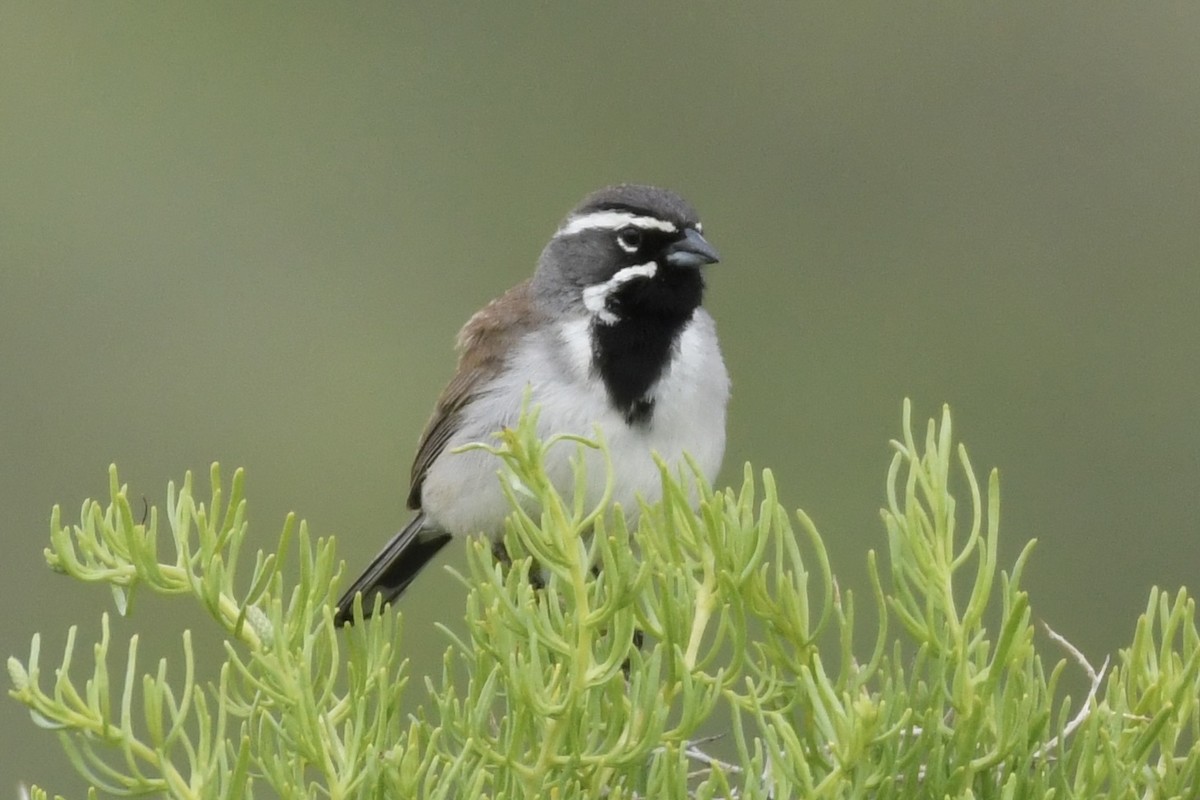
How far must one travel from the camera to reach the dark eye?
4.71 m

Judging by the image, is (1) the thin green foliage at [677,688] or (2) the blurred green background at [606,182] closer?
(1) the thin green foliage at [677,688]

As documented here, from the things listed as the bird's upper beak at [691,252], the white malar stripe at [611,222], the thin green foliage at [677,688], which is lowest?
the thin green foliage at [677,688]

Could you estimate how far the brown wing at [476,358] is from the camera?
4.95 m

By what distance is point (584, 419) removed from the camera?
4.42 metres

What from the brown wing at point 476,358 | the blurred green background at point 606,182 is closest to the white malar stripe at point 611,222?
the brown wing at point 476,358

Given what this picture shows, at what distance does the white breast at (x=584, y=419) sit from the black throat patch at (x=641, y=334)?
0.8 inches

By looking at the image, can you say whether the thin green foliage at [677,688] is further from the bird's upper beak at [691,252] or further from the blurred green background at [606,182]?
the blurred green background at [606,182]

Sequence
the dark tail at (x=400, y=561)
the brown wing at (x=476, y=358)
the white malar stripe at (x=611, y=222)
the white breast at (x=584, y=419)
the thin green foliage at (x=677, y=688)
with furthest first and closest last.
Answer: the dark tail at (x=400, y=561) < the brown wing at (x=476, y=358) < the white malar stripe at (x=611, y=222) < the white breast at (x=584, y=419) < the thin green foliage at (x=677, y=688)

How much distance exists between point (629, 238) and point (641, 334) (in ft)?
0.85

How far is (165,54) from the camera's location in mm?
16391

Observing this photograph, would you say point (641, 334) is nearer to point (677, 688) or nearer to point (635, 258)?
point (635, 258)

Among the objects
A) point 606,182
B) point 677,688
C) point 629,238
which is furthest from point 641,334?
point 606,182

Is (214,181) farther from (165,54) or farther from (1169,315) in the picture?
(1169,315)

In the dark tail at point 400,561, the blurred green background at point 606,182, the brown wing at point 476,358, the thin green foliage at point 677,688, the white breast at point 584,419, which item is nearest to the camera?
the thin green foliage at point 677,688
